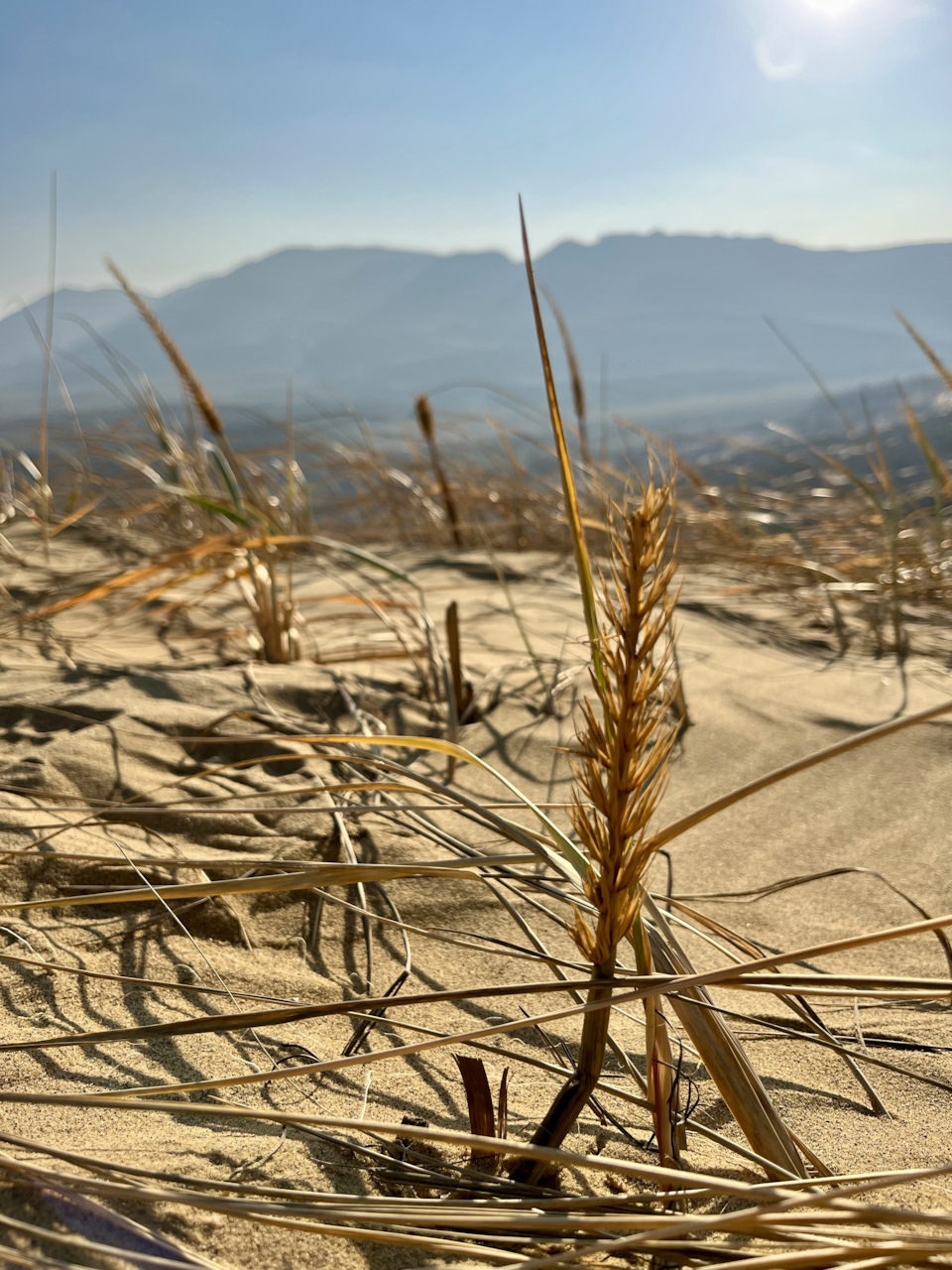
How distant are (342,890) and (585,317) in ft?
544

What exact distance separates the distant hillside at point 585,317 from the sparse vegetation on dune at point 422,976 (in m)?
99.6

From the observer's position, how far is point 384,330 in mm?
156250

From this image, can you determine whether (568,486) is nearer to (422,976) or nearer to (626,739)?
(626,739)

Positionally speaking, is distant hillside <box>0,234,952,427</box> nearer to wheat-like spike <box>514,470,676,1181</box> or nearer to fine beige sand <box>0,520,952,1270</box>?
fine beige sand <box>0,520,952,1270</box>

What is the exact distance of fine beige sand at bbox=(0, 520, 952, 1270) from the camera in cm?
64

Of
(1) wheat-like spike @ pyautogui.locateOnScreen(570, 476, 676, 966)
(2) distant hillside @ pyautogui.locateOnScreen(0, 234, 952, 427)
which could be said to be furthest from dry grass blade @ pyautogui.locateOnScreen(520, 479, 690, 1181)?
(2) distant hillside @ pyautogui.locateOnScreen(0, 234, 952, 427)

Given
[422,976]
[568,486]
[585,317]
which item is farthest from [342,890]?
[585,317]

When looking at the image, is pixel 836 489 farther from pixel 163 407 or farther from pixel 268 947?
pixel 268 947

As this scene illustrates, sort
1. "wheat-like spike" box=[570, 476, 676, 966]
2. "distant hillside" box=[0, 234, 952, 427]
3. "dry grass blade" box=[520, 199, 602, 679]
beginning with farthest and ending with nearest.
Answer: "distant hillside" box=[0, 234, 952, 427] < "dry grass blade" box=[520, 199, 602, 679] < "wheat-like spike" box=[570, 476, 676, 966]

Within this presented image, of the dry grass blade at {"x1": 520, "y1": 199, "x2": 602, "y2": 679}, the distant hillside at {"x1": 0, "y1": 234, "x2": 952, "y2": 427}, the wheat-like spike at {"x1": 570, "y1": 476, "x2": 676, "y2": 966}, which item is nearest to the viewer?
the wheat-like spike at {"x1": 570, "y1": 476, "x2": 676, "y2": 966}

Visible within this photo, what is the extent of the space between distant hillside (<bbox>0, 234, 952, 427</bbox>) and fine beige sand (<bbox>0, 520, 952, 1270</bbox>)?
99161mm

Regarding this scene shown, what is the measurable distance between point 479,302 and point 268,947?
173m

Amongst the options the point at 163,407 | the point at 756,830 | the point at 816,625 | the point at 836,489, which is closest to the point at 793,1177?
the point at 756,830

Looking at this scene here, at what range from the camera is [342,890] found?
100cm
